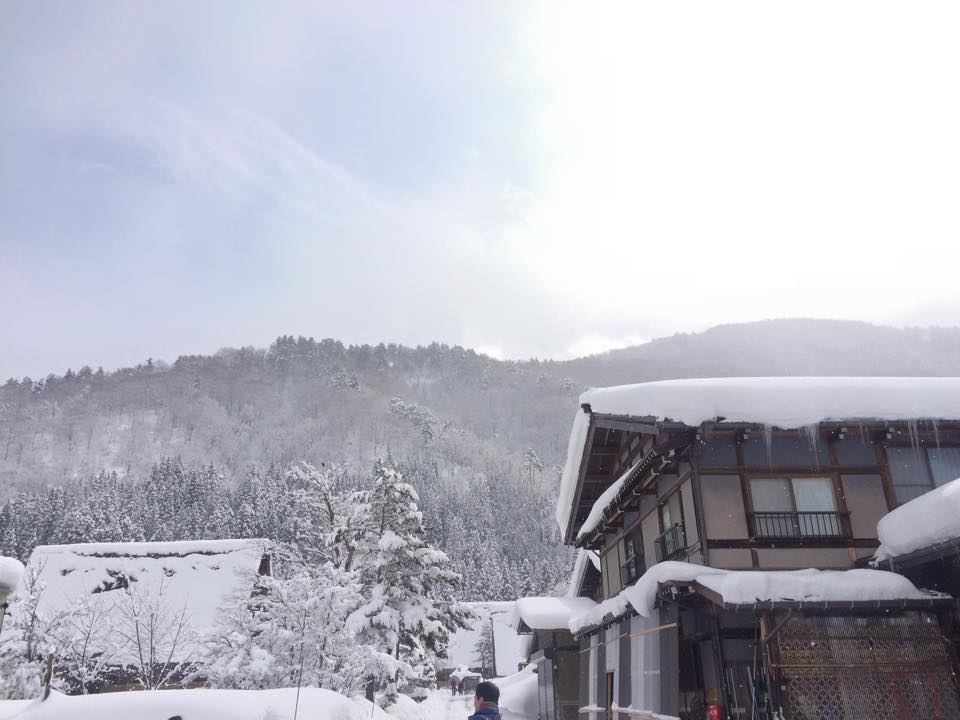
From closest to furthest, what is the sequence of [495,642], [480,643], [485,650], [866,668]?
[866,668]
[495,642]
[485,650]
[480,643]

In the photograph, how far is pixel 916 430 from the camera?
13.3 metres

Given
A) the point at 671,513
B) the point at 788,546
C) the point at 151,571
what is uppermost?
the point at 151,571

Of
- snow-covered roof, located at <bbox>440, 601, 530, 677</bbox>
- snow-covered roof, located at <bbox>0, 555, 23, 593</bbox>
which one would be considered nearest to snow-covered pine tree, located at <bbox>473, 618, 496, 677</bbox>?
snow-covered roof, located at <bbox>440, 601, 530, 677</bbox>

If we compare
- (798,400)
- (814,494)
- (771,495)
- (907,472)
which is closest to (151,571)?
(771,495)

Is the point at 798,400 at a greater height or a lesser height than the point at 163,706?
greater

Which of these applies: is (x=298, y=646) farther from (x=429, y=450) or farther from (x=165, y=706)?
(x=429, y=450)

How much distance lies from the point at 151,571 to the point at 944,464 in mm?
32266

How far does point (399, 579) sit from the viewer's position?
2761cm

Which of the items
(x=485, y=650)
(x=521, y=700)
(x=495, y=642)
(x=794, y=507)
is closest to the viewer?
(x=794, y=507)

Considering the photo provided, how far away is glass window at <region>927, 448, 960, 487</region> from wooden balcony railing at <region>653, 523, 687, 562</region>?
16.5 feet

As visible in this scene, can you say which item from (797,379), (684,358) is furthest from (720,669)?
(684,358)

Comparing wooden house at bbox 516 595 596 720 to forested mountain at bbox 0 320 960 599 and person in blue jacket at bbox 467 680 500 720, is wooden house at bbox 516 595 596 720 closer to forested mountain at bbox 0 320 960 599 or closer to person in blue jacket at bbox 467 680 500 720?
person in blue jacket at bbox 467 680 500 720

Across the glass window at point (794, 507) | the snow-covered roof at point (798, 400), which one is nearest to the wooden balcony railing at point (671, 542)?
the glass window at point (794, 507)

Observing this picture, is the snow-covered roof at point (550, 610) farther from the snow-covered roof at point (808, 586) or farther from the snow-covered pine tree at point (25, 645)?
the snow-covered pine tree at point (25, 645)
